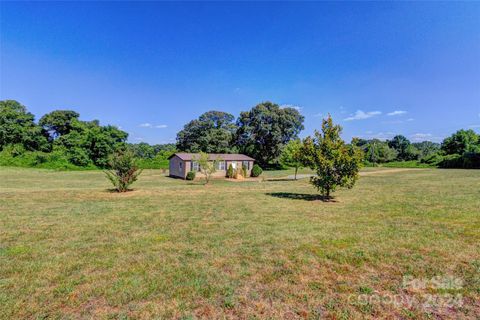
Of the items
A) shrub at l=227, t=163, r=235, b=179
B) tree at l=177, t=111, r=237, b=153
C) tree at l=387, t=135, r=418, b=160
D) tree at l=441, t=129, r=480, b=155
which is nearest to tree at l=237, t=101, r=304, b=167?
tree at l=177, t=111, r=237, b=153

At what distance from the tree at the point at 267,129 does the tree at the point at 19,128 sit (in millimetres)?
39151

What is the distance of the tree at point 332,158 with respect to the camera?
39.0 ft

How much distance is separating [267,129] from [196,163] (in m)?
18.3

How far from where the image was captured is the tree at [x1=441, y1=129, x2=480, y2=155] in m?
52.8

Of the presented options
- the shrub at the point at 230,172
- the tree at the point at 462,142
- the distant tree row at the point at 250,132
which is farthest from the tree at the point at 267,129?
the tree at the point at 462,142

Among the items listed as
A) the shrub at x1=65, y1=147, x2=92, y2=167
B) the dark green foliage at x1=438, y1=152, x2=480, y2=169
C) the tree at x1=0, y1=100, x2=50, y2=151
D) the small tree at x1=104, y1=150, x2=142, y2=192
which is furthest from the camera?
the dark green foliage at x1=438, y1=152, x2=480, y2=169

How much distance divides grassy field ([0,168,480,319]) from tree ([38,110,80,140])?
50.4m

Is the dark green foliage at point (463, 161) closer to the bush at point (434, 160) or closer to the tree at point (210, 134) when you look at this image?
the bush at point (434, 160)

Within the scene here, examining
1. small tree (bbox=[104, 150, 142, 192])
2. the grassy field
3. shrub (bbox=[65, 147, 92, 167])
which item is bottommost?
the grassy field

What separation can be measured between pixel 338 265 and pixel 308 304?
1579 mm

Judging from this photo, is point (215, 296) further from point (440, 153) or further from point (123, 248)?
point (440, 153)

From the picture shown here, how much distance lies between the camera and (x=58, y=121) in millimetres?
49344

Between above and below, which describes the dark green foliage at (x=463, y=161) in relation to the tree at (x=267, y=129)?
below

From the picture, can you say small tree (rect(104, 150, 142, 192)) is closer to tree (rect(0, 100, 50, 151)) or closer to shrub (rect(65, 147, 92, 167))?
shrub (rect(65, 147, 92, 167))
